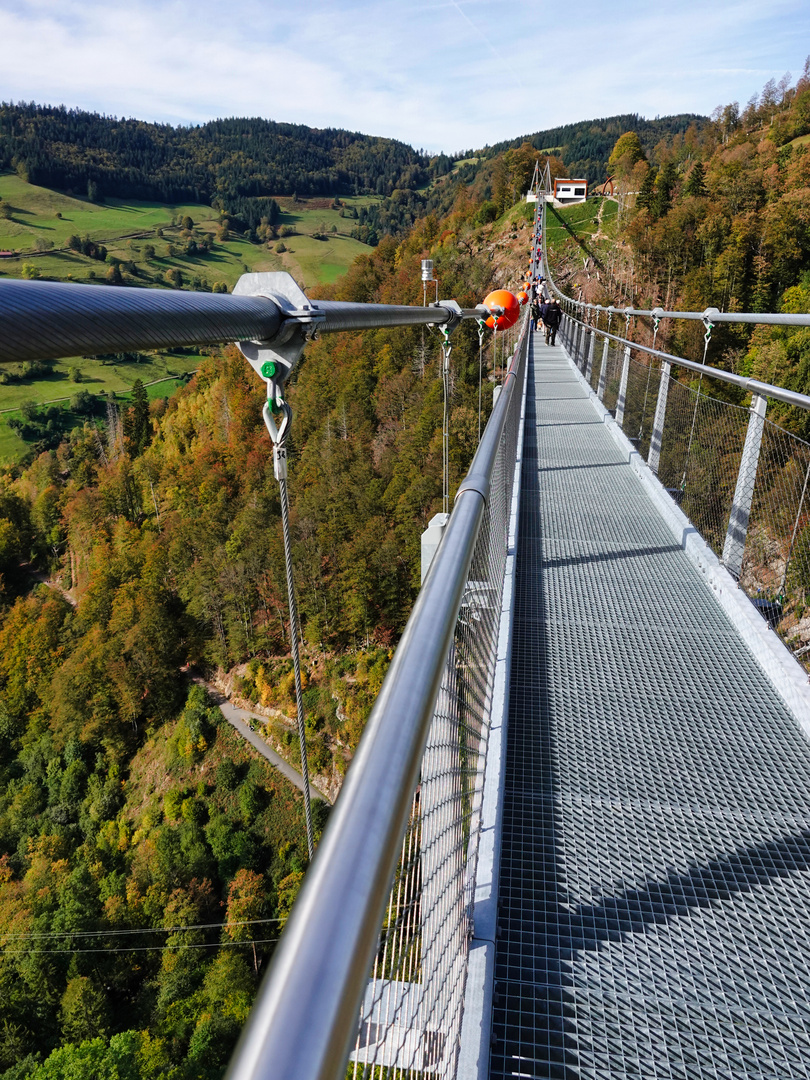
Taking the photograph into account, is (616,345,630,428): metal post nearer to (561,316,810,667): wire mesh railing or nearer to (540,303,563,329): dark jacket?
(561,316,810,667): wire mesh railing

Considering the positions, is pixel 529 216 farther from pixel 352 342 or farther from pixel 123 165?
pixel 123 165

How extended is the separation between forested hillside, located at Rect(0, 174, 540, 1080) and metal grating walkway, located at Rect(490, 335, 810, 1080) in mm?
28364

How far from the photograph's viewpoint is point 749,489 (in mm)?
3145

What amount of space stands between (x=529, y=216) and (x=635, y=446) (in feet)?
220

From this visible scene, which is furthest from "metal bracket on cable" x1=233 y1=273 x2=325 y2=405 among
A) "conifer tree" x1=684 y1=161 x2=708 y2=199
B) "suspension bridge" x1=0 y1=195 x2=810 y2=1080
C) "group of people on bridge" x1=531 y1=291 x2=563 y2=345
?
"conifer tree" x1=684 y1=161 x2=708 y2=199

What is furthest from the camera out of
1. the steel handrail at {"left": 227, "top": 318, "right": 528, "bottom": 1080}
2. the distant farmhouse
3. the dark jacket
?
the distant farmhouse

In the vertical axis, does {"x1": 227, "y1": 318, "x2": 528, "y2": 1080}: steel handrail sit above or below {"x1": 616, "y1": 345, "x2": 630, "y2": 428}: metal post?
above

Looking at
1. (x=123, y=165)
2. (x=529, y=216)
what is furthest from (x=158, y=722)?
(x=123, y=165)

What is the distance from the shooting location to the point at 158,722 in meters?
43.6

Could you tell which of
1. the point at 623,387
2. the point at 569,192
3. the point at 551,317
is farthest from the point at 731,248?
the point at 569,192

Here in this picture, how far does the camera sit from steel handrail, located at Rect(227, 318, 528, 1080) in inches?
14.0

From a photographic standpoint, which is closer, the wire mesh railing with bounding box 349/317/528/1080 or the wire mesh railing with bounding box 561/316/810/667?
the wire mesh railing with bounding box 349/317/528/1080

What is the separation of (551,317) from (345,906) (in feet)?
59.4

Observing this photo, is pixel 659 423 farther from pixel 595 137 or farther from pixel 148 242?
pixel 595 137
